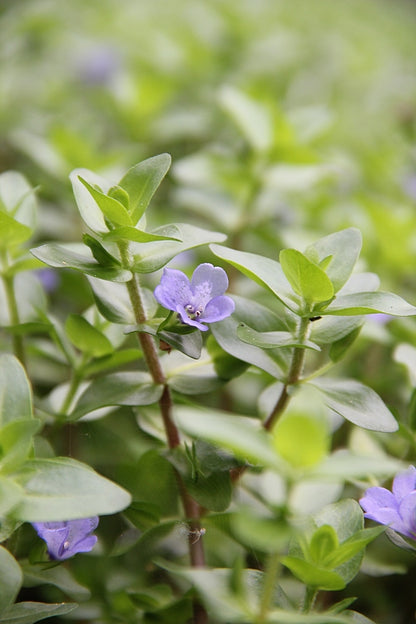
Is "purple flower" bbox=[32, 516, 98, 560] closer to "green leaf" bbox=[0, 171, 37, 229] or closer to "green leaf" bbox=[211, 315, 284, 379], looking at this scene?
"green leaf" bbox=[211, 315, 284, 379]

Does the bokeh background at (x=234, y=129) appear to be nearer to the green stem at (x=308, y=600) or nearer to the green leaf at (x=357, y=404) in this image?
the green leaf at (x=357, y=404)

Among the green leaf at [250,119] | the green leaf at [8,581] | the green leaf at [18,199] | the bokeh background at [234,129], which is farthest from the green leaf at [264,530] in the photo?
the green leaf at [250,119]

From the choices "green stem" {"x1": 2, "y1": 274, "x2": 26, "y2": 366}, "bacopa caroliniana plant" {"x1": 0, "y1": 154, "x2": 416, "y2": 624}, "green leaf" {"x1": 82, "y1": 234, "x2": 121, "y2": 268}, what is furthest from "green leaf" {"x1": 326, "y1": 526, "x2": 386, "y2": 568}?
"green stem" {"x1": 2, "y1": 274, "x2": 26, "y2": 366}

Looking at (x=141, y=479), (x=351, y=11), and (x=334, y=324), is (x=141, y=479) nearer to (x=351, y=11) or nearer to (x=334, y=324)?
(x=334, y=324)

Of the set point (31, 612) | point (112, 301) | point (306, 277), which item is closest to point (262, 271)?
point (306, 277)

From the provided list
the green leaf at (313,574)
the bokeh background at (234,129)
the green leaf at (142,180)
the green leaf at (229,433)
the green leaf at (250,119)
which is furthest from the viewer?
the green leaf at (250,119)

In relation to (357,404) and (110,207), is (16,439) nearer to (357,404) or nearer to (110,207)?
(110,207)
